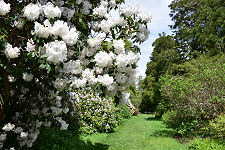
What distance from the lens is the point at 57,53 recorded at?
1.86m

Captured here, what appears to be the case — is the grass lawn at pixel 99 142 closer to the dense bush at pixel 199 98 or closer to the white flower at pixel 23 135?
the dense bush at pixel 199 98

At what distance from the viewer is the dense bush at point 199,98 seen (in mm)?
6383

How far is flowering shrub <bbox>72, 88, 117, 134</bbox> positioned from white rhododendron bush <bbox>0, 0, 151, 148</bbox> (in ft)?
12.9

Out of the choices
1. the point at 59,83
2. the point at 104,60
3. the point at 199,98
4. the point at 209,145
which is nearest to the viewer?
the point at 59,83

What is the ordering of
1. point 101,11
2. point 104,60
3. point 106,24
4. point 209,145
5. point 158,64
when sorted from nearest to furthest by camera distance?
point 104,60 → point 106,24 → point 101,11 → point 209,145 → point 158,64

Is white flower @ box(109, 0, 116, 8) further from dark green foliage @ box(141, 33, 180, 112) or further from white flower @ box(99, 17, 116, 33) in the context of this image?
dark green foliage @ box(141, 33, 180, 112)

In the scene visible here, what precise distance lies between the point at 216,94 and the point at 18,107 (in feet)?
18.4

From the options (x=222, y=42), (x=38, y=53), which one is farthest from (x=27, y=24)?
(x=222, y=42)

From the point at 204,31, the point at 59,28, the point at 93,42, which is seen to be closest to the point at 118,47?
the point at 93,42

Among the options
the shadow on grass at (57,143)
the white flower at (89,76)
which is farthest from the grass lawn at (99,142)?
the white flower at (89,76)

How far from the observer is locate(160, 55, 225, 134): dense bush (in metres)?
6.38

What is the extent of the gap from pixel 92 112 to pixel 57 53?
624cm

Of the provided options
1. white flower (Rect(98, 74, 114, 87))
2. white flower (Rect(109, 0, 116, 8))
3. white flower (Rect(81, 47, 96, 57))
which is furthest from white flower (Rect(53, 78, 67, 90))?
white flower (Rect(109, 0, 116, 8))

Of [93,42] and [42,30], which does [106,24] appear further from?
[42,30]
